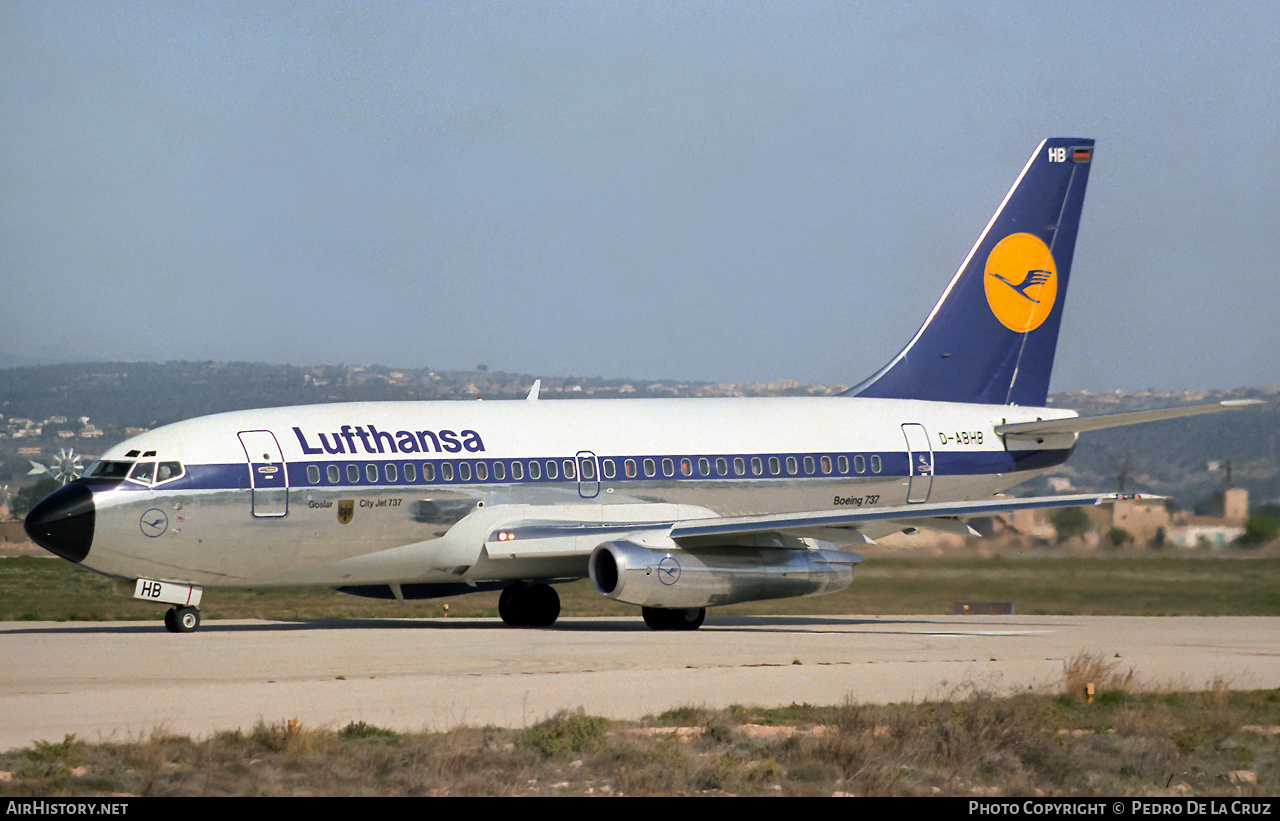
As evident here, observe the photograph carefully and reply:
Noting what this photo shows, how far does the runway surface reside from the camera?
16094mm

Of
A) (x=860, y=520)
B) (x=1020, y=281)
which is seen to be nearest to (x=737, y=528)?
(x=860, y=520)

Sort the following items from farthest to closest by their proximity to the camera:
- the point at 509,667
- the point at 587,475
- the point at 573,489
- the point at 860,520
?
1. the point at 587,475
2. the point at 573,489
3. the point at 860,520
4. the point at 509,667

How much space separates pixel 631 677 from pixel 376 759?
716 centimetres

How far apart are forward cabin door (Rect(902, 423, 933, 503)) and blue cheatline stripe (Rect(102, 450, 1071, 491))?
14cm

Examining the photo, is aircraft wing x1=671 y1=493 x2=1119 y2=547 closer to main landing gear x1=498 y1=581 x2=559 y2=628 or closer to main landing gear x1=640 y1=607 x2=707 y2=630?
main landing gear x1=640 y1=607 x2=707 y2=630

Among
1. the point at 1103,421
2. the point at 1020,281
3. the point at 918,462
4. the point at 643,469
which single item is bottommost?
the point at 643,469

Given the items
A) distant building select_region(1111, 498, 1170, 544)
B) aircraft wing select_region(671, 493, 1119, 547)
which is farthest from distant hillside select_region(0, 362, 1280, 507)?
aircraft wing select_region(671, 493, 1119, 547)

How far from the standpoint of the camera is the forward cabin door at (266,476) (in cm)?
2555

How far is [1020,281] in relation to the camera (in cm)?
3519

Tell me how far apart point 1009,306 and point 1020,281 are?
1.98 feet

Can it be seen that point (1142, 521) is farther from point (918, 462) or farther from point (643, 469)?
point (643, 469)

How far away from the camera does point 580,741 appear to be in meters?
13.5

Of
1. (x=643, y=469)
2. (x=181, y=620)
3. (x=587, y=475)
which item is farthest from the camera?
(x=643, y=469)
